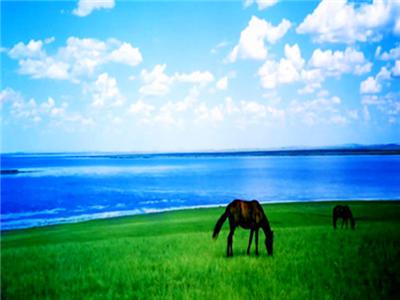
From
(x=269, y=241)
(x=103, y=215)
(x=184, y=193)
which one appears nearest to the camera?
(x=269, y=241)

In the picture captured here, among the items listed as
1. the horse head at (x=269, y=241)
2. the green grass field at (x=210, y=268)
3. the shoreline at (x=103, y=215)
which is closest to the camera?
the green grass field at (x=210, y=268)

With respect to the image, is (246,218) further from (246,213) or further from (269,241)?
(269,241)

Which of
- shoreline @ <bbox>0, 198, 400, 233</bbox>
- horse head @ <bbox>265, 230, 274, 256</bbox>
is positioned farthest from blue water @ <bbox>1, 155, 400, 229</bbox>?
horse head @ <bbox>265, 230, 274, 256</bbox>

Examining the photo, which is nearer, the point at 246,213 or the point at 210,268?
the point at 210,268

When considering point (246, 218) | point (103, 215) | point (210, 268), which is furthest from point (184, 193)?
point (210, 268)

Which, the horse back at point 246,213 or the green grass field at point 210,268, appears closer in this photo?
the green grass field at point 210,268

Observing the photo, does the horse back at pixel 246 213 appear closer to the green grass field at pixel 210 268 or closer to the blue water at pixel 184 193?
the green grass field at pixel 210 268

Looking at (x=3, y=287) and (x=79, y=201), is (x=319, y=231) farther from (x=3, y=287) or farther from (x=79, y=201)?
(x=79, y=201)

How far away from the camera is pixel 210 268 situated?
12.0ft

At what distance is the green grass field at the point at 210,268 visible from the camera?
3324 mm

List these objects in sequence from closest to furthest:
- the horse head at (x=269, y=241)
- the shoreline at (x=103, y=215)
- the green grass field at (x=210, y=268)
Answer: the green grass field at (x=210, y=268) → the horse head at (x=269, y=241) → the shoreline at (x=103, y=215)

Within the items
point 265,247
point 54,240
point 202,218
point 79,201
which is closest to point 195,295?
point 265,247

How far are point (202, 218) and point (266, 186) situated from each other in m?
3.57

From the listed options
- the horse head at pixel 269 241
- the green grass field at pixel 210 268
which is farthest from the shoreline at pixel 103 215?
the horse head at pixel 269 241
